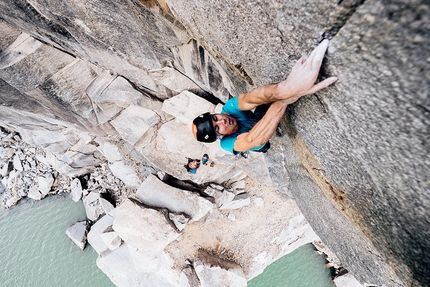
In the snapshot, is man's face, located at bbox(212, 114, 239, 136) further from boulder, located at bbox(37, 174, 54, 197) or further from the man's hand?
boulder, located at bbox(37, 174, 54, 197)

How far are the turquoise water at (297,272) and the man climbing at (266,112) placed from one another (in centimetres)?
604

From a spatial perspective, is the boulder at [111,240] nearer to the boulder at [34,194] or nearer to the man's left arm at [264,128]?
the boulder at [34,194]

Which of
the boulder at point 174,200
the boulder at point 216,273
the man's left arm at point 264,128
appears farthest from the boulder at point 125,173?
the man's left arm at point 264,128

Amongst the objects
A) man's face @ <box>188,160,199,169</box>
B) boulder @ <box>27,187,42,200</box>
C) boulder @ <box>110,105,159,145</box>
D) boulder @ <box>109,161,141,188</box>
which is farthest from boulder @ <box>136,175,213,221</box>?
boulder @ <box>27,187,42,200</box>

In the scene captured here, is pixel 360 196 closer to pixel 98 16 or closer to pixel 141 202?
pixel 98 16

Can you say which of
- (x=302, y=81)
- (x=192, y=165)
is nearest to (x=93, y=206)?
(x=192, y=165)

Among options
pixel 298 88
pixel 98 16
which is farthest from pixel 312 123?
pixel 98 16

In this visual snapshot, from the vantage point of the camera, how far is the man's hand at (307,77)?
Answer: 147cm

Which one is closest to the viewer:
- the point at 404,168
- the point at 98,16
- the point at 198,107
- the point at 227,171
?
the point at 404,168

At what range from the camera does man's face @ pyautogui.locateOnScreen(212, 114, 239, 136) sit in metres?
2.90

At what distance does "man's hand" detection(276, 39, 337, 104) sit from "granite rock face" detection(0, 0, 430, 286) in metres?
0.06

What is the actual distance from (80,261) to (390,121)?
32.9ft

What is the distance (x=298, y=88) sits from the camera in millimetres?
1650

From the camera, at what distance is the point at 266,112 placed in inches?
85.0
